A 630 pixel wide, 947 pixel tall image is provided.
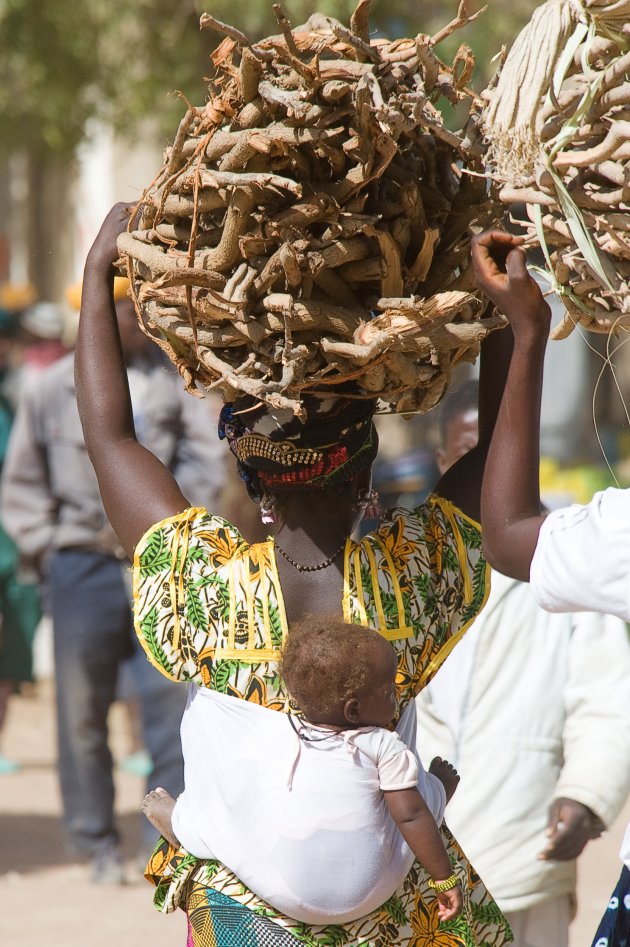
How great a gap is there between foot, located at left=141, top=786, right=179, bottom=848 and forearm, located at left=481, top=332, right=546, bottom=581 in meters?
0.87

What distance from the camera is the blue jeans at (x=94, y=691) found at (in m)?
5.94

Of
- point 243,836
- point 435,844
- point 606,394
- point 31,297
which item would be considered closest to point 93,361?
point 243,836

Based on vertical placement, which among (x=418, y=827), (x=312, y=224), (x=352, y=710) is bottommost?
(x=418, y=827)

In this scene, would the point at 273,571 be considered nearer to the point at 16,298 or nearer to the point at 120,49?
the point at 120,49

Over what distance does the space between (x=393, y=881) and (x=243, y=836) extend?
11.0 inches

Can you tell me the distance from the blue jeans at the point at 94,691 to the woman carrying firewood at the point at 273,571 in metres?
3.35

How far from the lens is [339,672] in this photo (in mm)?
2375

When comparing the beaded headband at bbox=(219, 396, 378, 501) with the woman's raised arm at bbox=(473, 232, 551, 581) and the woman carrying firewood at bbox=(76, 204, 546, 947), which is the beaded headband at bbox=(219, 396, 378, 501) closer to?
the woman carrying firewood at bbox=(76, 204, 546, 947)

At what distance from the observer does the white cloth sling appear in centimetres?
240

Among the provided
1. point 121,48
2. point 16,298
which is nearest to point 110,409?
point 121,48

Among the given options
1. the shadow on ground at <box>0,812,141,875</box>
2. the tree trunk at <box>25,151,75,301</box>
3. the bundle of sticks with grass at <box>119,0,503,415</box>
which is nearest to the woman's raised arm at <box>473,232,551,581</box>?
the bundle of sticks with grass at <box>119,0,503,415</box>

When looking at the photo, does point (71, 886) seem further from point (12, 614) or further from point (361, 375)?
point (361, 375)

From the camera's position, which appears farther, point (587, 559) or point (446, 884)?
point (446, 884)

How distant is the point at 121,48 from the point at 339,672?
34.2 ft
